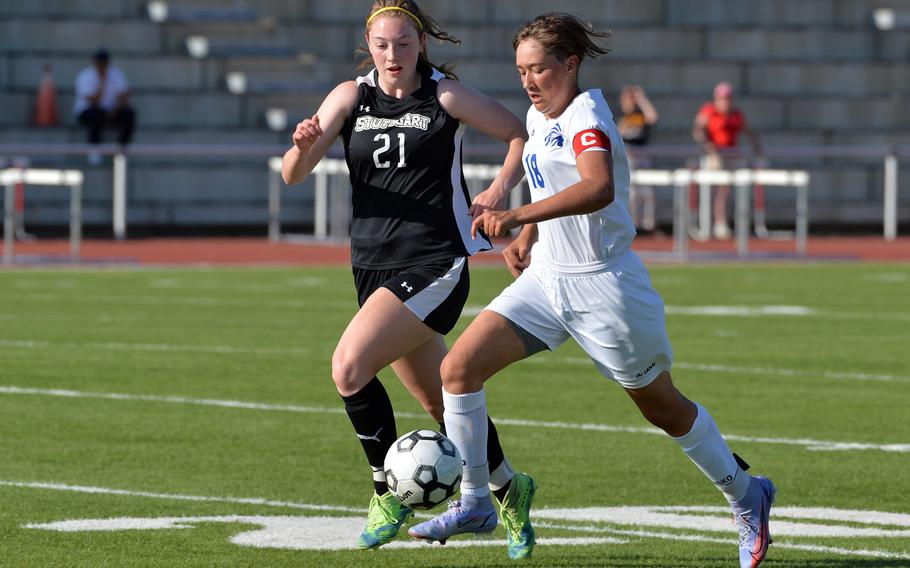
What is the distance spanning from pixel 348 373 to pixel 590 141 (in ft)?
4.08

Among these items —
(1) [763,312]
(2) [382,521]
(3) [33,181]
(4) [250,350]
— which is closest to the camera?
(2) [382,521]

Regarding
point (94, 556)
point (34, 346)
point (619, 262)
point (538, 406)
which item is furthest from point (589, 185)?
point (34, 346)

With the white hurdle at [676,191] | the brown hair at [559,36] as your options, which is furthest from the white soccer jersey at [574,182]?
the white hurdle at [676,191]

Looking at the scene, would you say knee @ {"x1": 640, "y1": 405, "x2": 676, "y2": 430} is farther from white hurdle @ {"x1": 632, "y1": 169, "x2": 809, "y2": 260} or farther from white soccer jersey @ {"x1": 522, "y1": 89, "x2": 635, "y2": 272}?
white hurdle @ {"x1": 632, "y1": 169, "x2": 809, "y2": 260}

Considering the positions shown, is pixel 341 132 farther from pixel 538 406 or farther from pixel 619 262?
pixel 538 406

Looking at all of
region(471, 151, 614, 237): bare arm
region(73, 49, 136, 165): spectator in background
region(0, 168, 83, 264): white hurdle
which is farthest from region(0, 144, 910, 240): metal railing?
region(471, 151, 614, 237): bare arm

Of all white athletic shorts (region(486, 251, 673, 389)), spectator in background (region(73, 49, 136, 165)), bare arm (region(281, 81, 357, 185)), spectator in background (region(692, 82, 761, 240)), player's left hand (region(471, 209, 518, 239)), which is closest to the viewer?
player's left hand (region(471, 209, 518, 239))

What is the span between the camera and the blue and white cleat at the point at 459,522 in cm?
728

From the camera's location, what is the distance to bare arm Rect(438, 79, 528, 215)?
7652 mm

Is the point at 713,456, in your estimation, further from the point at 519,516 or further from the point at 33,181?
the point at 33,181

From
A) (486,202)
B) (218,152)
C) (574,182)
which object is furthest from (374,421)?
(218,152)

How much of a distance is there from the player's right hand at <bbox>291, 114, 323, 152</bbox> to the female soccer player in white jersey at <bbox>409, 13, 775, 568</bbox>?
80cm

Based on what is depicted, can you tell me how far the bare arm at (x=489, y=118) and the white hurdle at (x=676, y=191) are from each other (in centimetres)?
1627

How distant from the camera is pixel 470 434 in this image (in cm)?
725
